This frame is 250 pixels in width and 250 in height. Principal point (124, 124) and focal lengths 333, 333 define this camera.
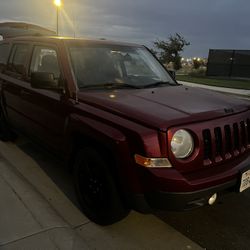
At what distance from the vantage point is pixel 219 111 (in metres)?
2.96

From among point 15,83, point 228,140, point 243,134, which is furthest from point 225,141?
point 15,83

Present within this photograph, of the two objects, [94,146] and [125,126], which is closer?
[125,126]

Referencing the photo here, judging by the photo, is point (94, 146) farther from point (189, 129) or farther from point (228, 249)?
point (228, 249)

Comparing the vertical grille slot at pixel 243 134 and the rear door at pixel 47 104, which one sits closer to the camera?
the vertical grille slot at pixel 243 134

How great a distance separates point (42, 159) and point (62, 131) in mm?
1436

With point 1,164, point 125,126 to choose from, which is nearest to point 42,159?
point 1,164

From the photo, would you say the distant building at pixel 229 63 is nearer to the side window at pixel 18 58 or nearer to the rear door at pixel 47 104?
the side window at pixel 18 58

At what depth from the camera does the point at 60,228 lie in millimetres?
2998

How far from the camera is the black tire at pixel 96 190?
2.91 m

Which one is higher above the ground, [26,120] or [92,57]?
[92,57]

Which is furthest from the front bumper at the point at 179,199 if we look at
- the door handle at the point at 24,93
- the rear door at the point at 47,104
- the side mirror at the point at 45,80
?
the door handle at the point at 24,93

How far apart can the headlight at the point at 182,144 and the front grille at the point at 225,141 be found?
0.13 meters

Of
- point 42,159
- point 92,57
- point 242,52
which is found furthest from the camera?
point 242,52

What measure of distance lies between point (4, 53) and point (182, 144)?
12.6ft
